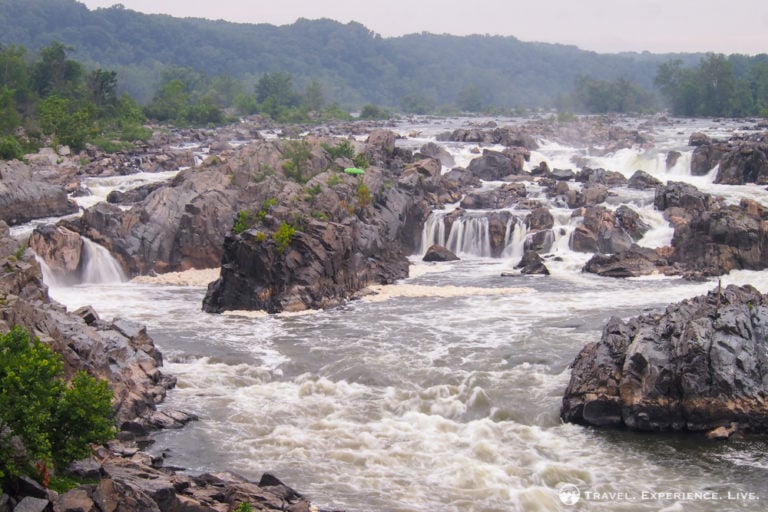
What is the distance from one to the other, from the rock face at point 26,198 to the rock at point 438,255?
1824 cm

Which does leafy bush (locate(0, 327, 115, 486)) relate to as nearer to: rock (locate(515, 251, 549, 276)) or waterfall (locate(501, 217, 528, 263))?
rock (locate(515, 251, 549, 276))

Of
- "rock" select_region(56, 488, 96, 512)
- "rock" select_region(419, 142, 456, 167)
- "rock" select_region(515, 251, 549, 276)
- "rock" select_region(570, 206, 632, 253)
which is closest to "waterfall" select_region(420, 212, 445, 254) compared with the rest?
"rock" select_region(515, 251, 549, 276)

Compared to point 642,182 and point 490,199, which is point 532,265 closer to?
point 490,199

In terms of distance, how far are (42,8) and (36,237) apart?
549ft

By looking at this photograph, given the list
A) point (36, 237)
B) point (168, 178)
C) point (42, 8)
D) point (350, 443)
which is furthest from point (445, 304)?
point (42, 8)

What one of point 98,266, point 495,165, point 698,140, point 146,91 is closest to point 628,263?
point 495,165

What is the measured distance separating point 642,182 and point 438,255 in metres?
15.6

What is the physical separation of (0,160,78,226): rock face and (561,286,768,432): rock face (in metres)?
30.4

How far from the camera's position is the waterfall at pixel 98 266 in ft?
134

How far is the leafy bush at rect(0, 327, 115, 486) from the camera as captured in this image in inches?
627

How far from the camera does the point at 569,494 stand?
1952 cm

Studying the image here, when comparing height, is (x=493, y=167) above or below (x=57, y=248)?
above

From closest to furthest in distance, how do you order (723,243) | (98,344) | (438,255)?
(98,344), (723,243), (438,255)

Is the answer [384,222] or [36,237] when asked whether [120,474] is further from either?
[384,222]
